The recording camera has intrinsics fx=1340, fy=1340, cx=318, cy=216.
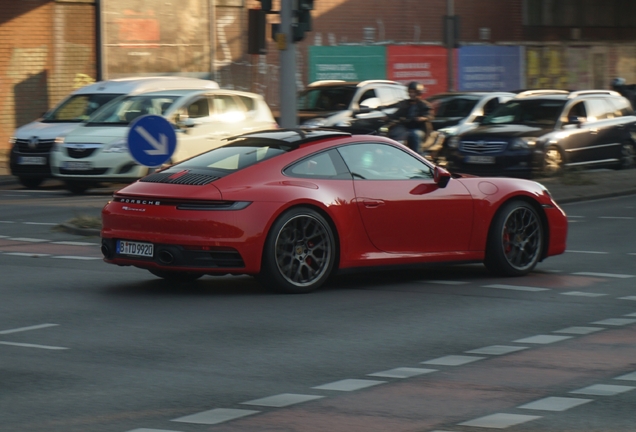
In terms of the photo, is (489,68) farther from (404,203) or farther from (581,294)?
(581,294)

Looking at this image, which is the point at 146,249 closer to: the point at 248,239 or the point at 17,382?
the point at 248,239

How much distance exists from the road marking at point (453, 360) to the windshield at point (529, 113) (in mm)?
16729

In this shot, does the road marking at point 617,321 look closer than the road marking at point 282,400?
No

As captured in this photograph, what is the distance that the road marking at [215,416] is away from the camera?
6094mm

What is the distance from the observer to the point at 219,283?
1133 cm

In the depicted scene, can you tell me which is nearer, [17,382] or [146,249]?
[17,382]

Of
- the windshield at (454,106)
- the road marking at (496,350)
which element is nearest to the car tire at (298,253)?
the road marking at (496,350)

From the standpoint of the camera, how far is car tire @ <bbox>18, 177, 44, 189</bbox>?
23.2 meters

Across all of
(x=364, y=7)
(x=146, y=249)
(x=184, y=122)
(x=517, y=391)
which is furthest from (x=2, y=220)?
(x=364, y=7)

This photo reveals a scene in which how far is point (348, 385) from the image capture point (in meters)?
6.97

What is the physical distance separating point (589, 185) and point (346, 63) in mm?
18368

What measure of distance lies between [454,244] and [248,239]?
2.16 m

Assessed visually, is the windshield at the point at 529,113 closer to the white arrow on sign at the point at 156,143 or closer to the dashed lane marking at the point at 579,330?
the white arrow on sign at the point at 156,143

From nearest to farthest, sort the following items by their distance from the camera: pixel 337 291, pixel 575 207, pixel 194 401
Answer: pixel 194 401 < pixel 337 291 < pixel 575 207
